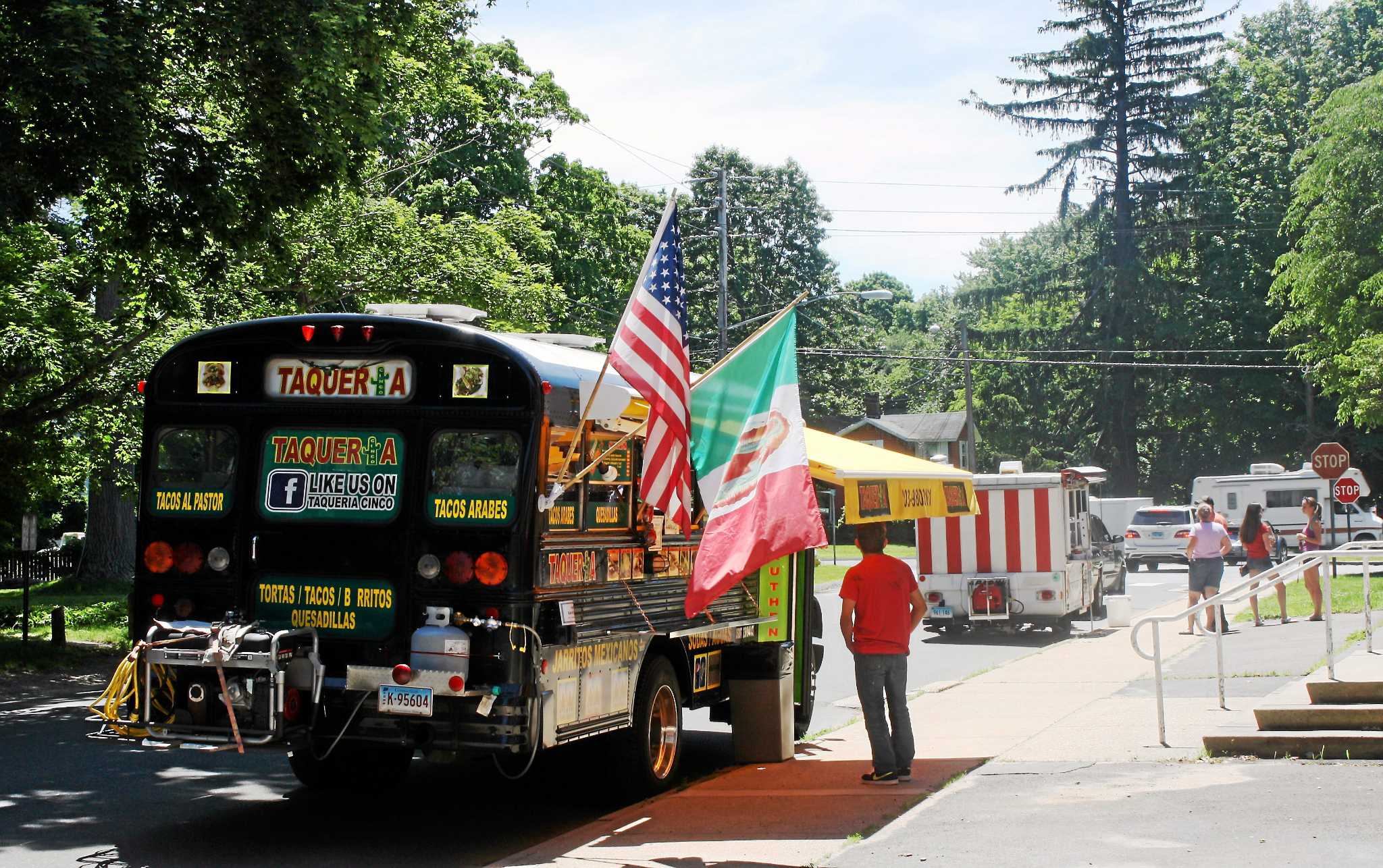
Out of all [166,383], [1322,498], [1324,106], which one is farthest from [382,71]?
[1324,106]

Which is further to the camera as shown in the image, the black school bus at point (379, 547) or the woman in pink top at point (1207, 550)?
the woman in pink top at point (1207, 550)

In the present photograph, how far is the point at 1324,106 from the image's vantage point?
42906mm

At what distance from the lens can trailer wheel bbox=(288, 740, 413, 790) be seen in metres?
9.73

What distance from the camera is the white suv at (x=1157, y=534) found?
41.8 meters

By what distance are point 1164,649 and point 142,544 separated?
1387cm

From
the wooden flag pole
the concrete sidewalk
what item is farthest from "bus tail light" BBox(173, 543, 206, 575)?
→ the concrete sidewalk

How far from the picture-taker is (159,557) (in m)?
8.55

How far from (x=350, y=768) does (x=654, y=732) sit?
214cm

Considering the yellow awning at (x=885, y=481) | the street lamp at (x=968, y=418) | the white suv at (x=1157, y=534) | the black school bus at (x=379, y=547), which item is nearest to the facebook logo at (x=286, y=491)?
the black school bus at (x=379, y=547)

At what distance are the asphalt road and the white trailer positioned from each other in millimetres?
32184

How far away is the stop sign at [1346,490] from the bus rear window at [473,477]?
2577 cm

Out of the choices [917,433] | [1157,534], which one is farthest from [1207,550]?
[917,433]

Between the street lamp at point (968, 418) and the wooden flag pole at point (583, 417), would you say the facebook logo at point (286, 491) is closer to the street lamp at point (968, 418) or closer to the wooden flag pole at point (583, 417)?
the wooden flag pole at point (583, 417)

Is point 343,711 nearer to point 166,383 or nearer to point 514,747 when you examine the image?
point 514,747
